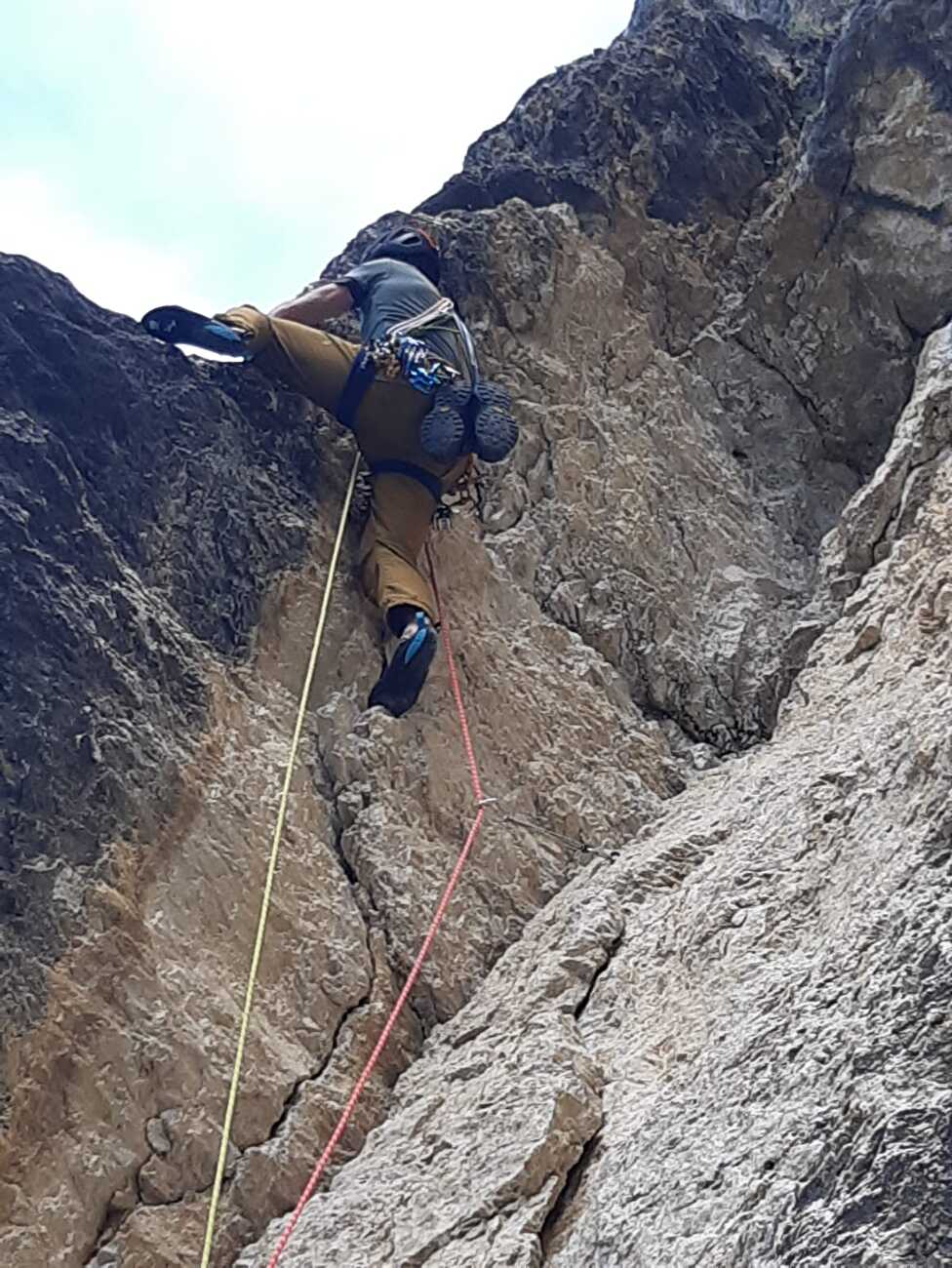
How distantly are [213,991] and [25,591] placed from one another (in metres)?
1.37

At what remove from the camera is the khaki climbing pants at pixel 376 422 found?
495 cm

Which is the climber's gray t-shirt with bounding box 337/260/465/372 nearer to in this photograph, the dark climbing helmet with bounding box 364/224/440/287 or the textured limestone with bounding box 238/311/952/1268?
the dark climbing helmet with bounding box 364/224/440/287

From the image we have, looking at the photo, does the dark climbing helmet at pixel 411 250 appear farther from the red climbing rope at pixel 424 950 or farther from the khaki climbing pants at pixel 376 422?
the red climbing rope at pixel 424 950

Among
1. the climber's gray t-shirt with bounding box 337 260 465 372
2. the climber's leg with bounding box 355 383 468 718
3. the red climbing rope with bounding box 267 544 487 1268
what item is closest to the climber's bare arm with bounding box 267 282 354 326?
the climber's gray t-shirt with bounding box 337 260 465 372

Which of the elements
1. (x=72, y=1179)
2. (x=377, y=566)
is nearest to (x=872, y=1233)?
(x=72, y=1179)

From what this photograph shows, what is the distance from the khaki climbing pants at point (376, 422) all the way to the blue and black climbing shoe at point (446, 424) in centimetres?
11

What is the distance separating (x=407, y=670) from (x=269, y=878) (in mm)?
1025

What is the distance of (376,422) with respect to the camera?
5.07 metres

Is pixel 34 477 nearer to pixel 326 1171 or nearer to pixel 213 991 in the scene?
pixel 213 991

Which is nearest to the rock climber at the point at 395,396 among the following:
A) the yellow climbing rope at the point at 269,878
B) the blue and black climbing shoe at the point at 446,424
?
the blue and black climbing shoe at the point at 446,424

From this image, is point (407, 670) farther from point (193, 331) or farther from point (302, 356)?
point (193, 331)

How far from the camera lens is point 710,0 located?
772cm

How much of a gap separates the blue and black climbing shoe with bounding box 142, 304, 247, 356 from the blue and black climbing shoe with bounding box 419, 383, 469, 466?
0.79m

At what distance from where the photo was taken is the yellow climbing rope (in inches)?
128
